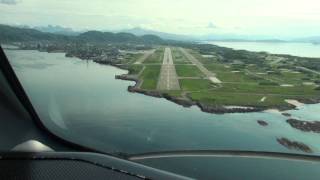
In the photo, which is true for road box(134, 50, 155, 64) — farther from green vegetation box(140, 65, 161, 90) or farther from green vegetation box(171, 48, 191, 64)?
green vegetation box(171, 48, 191, 64)

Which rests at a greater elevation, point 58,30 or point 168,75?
point 58,30

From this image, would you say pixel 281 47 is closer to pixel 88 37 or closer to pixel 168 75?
pixel 168 75

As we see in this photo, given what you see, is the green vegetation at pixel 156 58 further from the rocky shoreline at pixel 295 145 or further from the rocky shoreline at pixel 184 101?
the rocky shoreline at pixel 295 145

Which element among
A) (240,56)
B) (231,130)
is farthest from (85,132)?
→ (240,56)

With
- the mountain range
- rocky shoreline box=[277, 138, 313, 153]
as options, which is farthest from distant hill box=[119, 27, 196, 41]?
rocky shoreline box=[277, 138, 313, 153]

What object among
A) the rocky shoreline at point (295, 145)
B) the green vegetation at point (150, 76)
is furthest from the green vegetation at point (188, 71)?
the rocky shoreline at point (295, 145)

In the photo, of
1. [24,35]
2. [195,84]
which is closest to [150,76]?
[195,84]
